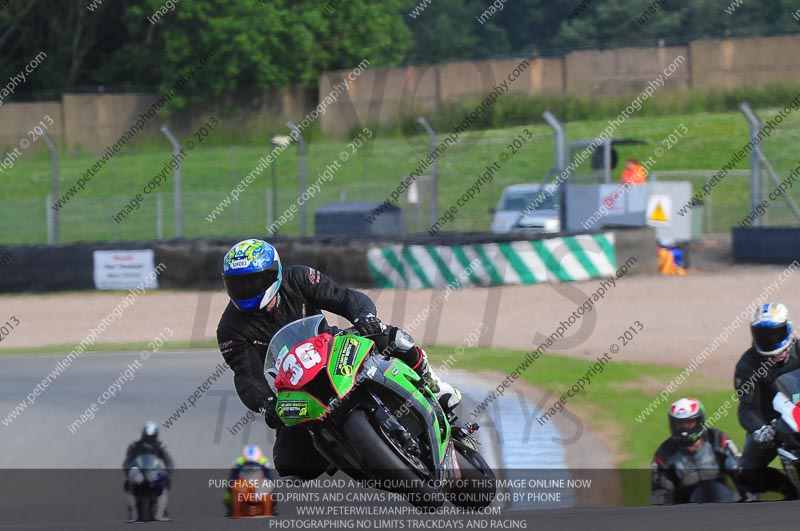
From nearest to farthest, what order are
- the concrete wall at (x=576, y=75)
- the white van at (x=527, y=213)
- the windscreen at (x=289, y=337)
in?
the windscreen at (x=289, y=337)
the white van at (x=527, y=213)
the concrete wall at (x=576, y=75)

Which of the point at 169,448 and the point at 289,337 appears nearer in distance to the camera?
the point at 289,337

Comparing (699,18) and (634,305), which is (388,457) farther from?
(699,18)

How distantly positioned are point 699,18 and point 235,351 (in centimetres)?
4221

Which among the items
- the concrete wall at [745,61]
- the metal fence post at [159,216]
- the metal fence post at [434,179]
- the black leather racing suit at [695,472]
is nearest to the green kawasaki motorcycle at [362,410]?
the black leather racing suit at [695,472]

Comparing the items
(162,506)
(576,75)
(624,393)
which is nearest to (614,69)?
(576,75)

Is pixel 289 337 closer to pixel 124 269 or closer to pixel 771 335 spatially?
pixel 771 335

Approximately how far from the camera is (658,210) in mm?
19469

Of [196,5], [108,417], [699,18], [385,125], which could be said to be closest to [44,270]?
[108,417]

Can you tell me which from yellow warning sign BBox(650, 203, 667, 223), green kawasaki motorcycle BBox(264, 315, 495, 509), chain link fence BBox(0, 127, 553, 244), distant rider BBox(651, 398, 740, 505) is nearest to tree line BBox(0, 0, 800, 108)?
chain link fence BBox(0, 127, 553, 244)

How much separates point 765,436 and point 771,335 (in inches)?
28.5

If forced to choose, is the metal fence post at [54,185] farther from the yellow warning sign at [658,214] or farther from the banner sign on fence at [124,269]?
the yellow warning sign at [658,214]

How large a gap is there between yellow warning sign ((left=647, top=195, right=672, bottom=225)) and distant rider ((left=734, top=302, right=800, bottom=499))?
12.6 meters

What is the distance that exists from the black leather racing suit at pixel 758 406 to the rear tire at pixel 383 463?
218 centimetres

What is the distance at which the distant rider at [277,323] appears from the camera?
598 centimetres
